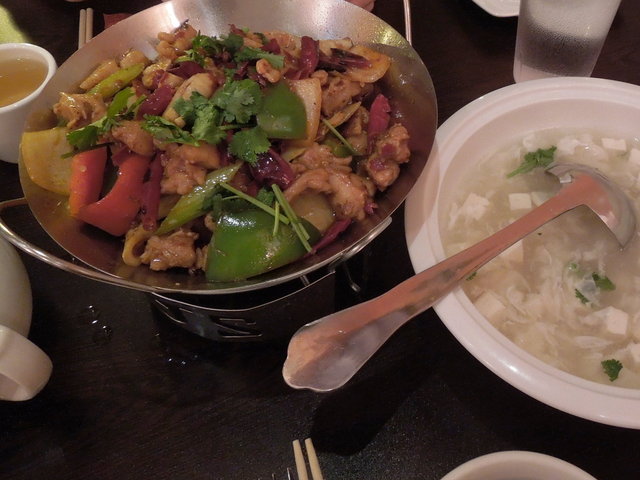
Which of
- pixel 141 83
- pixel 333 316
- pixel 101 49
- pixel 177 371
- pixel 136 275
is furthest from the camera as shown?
pixel 101 49

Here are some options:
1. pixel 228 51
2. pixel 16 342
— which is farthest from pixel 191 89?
pixel 16 342

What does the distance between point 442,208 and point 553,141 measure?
0.50 metres

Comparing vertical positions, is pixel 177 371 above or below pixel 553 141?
below

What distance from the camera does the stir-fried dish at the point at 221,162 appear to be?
1297 millimetres

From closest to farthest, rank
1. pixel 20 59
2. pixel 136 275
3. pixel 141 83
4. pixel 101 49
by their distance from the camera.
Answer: pixel 136 275 < pixel 141 83 < pixel 101 49 < pixel 20 59

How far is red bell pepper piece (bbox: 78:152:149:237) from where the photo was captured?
4.35 ft

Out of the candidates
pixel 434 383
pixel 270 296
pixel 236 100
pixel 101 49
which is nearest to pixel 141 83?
pixel 101 49

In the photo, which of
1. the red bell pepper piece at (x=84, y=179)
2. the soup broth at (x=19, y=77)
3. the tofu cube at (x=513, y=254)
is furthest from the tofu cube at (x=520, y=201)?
the soup broth at (x=19, y=77)

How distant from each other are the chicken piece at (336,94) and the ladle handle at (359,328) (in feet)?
1.83

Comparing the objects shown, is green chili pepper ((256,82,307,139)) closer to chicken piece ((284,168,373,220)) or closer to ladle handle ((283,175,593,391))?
chicken piece ((284,168,373,220))

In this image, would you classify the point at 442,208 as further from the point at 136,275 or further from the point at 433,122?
the point at 136,275

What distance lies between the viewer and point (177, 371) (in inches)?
55.6

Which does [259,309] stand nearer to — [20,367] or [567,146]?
[20,367]

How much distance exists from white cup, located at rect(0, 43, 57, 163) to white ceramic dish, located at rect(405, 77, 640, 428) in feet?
3.98
